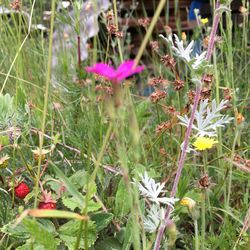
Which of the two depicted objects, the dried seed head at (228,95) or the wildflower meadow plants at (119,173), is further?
the dried seed head at (228,95)

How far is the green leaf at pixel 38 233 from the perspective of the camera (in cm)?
71

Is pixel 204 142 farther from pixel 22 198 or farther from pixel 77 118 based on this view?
pixel 77 118

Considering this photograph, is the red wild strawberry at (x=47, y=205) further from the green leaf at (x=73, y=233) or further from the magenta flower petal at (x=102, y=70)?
the magenta flower petal at (x=102, y=70)

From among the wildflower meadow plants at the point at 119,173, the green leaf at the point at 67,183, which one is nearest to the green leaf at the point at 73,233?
the wildflower meadow plants at the point at 119,173

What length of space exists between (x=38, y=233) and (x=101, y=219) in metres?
0.21

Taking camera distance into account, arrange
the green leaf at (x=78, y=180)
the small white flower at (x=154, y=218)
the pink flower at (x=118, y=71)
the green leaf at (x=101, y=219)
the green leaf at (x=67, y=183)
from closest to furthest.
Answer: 1. the pink flower at (x=118, y=71)
2. the green leaf at (x=67, y=183)
3. the small white flower at (x=154, y=218)
4. the green leaf at (x=101, y=219)
5. the green leaf at (x=78, y=180)

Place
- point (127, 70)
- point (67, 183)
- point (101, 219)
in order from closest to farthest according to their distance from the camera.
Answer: point (127, 70) → point (67, 183) → point (101, 219)

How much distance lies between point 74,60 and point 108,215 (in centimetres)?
128

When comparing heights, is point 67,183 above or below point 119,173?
above

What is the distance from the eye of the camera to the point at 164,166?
132cm

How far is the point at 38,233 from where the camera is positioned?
0.75 meters

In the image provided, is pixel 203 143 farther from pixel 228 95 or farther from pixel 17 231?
pixel 17 231

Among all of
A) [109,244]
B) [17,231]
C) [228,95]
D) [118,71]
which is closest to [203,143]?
[228,95]

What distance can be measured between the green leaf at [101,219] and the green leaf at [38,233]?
13 centimetres
